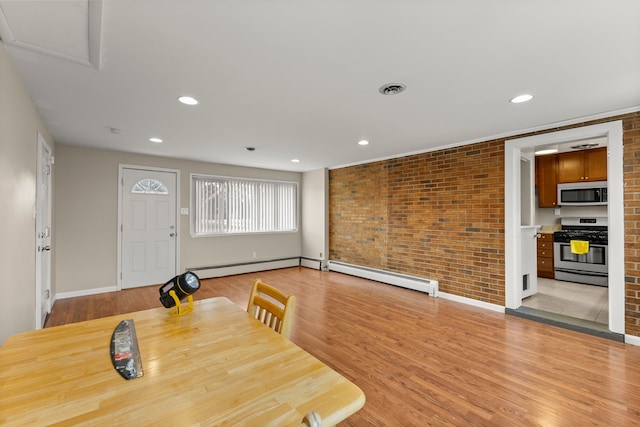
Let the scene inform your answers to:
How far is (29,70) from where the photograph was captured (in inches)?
80.6

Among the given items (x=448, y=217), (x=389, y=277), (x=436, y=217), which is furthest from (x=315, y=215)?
(x=448, y=217)

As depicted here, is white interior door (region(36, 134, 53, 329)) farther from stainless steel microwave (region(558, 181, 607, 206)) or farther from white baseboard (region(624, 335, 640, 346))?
stainless steel microwave (region(558, 181, 607, 206))

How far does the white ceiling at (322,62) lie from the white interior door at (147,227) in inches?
60.5

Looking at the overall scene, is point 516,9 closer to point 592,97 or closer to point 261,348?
point 592,97

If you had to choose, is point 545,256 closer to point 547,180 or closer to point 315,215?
point 547,180

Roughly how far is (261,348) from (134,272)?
4645 millimetres

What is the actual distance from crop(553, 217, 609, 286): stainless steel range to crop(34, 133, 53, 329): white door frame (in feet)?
23.9

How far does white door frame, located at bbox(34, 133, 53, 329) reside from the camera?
2797 millimetres

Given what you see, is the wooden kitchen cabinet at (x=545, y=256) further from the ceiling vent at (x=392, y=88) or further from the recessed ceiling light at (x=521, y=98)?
the ceiling vent at (x=392, y=88)

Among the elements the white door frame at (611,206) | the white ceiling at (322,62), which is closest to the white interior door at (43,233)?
the white ceiling at (322,62)

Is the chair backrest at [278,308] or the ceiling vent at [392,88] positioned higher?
A: the ceiling vent at [392,88]

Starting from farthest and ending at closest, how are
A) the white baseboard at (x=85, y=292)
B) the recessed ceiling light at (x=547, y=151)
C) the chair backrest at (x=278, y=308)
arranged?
1. the recessed ceiling light at (x=547, y=151)
2. the white baseboard at (x=85, y=292)
3. the chair backrest at (x=278, y=308)

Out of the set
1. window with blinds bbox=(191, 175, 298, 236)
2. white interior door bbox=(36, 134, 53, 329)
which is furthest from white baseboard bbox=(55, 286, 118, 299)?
window with blinds bbox=(191, 175, 298, 236)

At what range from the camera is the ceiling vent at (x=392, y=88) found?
Result: 7.45 feet
